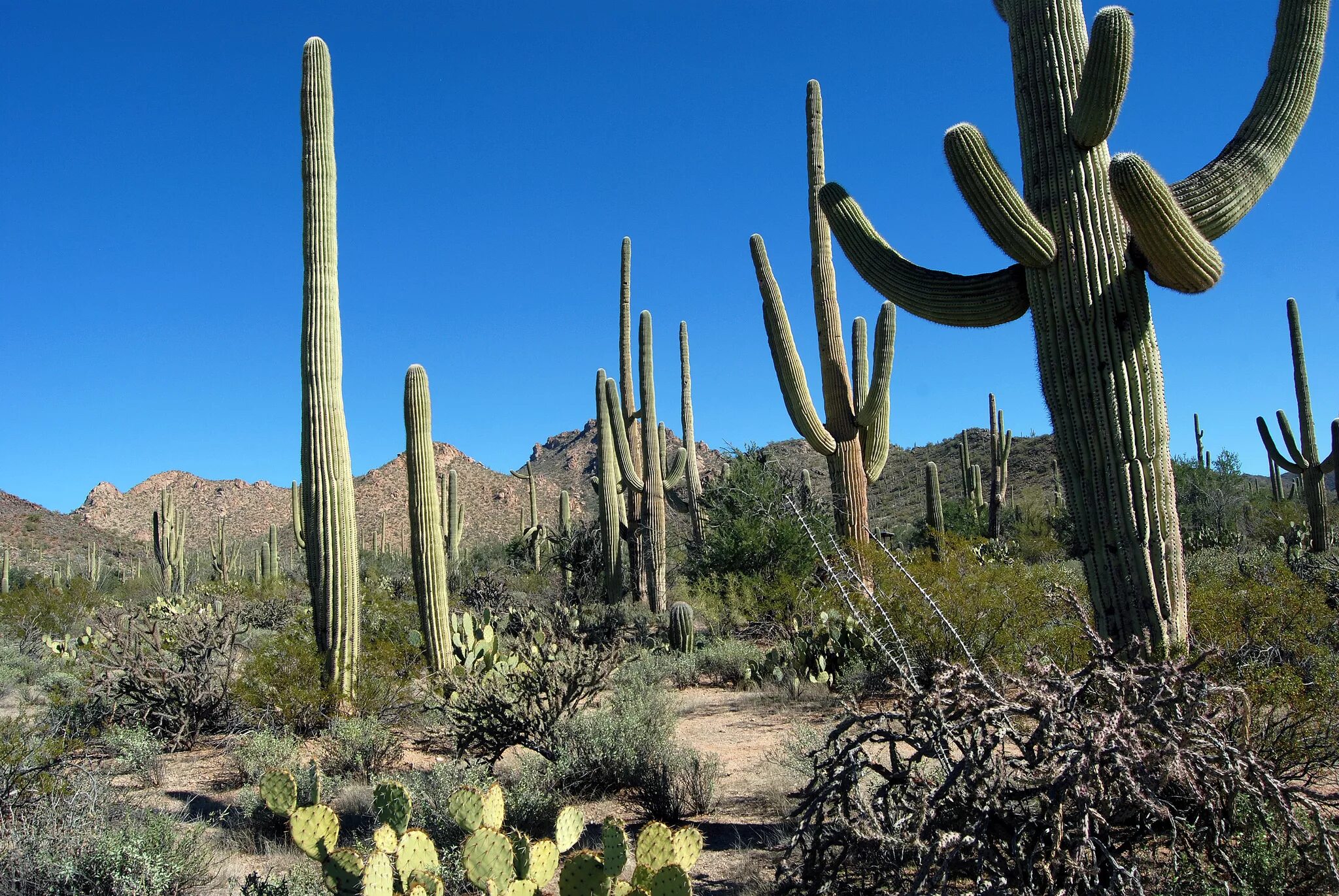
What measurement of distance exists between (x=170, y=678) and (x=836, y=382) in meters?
8.26

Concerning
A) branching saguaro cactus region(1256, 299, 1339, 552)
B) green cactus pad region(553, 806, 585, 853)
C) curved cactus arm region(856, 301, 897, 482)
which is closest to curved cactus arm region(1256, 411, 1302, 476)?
branching saguaro cactus region(1256, 299, 1339, 552)

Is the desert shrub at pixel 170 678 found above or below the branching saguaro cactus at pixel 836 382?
below

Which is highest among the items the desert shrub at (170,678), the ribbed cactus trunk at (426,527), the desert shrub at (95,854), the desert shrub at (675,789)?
the ribbed cactus trunk at (426,527)

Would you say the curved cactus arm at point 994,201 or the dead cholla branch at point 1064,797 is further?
the curved cactus arm at point 994,201

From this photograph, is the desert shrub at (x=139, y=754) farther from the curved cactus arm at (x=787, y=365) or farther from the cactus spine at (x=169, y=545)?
the cactus spine at (x=169, y=545)

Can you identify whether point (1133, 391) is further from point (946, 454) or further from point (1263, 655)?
point (946, 454)

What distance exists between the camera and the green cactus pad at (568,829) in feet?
13.8

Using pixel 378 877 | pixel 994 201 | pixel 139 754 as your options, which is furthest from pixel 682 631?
pixel 378 877

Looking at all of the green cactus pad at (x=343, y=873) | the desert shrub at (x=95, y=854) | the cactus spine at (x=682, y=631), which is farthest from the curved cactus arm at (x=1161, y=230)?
the cactus spine at (x=682, y=631)

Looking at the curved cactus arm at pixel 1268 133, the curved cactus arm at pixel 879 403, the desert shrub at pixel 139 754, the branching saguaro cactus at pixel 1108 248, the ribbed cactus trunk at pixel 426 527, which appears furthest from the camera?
the curved cactus arm at pixel 879 403

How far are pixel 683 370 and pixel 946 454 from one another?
29.1 meters

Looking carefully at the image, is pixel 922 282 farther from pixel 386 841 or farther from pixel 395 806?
pixel 386 841

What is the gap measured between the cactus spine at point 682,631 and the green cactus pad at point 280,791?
8.59m

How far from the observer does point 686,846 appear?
12.9 feet
